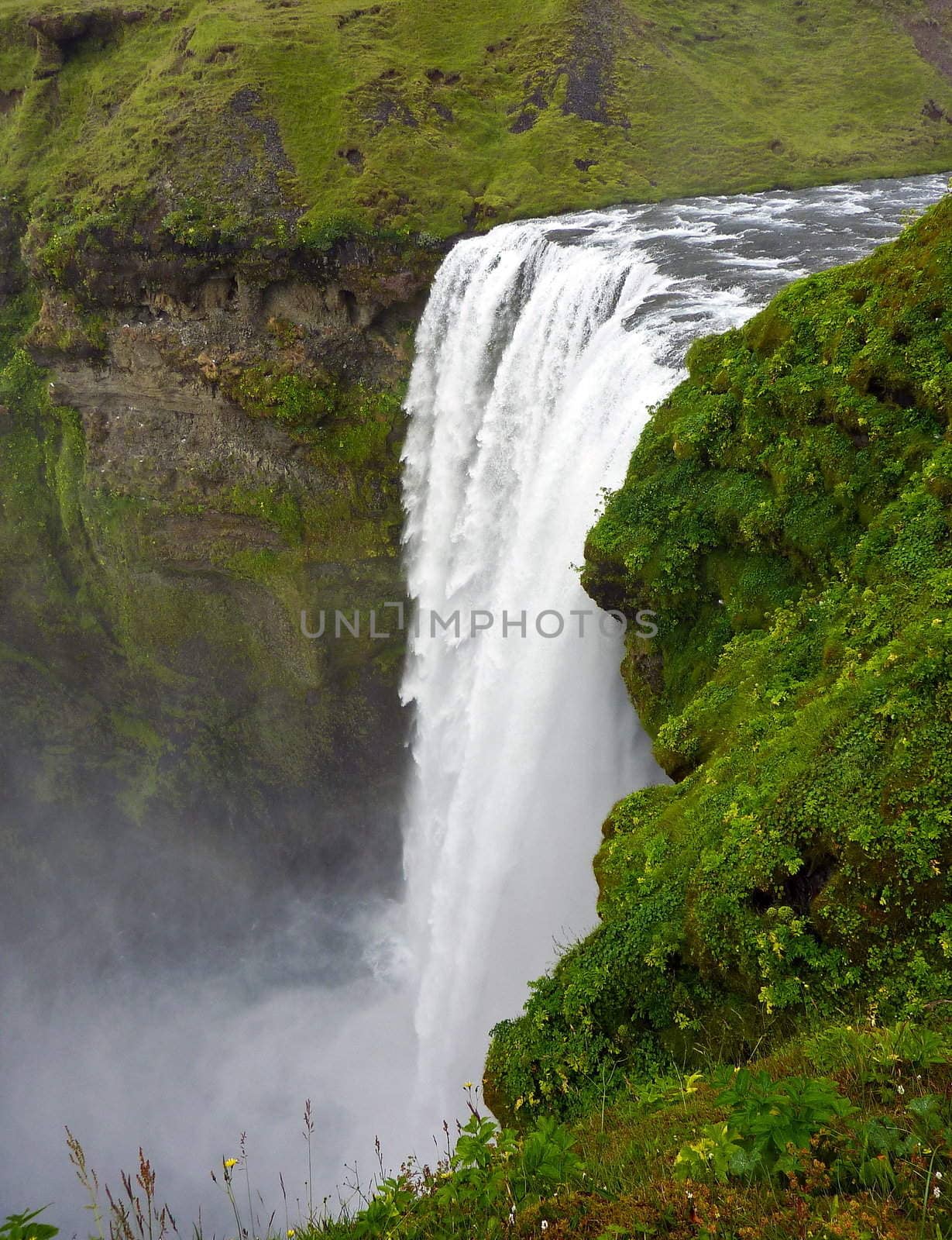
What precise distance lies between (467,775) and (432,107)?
2237 centimetres

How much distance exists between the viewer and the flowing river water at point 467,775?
41.9ft

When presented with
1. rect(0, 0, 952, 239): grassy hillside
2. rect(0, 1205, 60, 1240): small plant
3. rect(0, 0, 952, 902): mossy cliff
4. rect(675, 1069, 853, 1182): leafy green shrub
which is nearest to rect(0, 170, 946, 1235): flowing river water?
rect(0, 0, 952, 902): mossy cliff

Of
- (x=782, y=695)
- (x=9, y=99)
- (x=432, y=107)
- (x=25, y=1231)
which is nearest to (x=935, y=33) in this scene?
(x=432, y=107)

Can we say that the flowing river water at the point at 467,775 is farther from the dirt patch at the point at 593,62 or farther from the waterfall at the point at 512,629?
the dirt patch at the point at 593,62

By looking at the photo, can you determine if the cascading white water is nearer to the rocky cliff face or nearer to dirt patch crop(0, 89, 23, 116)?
the rocky cliff face

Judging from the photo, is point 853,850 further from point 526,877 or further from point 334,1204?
point 334,1204

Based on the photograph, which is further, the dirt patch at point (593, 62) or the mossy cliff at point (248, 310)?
the dirt patch at point (593, 62)

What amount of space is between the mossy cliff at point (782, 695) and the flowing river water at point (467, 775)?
2.04 metres

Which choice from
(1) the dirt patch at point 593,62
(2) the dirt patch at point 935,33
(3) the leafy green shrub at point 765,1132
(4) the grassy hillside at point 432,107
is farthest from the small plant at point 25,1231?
(2) the dirt patch at point 935,33

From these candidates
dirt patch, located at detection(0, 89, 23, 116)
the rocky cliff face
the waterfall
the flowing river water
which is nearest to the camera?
the waterfall

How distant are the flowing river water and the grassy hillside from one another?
12.1 feet

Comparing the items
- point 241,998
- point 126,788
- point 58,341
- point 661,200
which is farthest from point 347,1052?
point 661,200

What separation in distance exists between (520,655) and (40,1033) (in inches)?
709

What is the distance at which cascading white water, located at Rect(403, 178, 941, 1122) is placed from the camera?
41.0 ft
